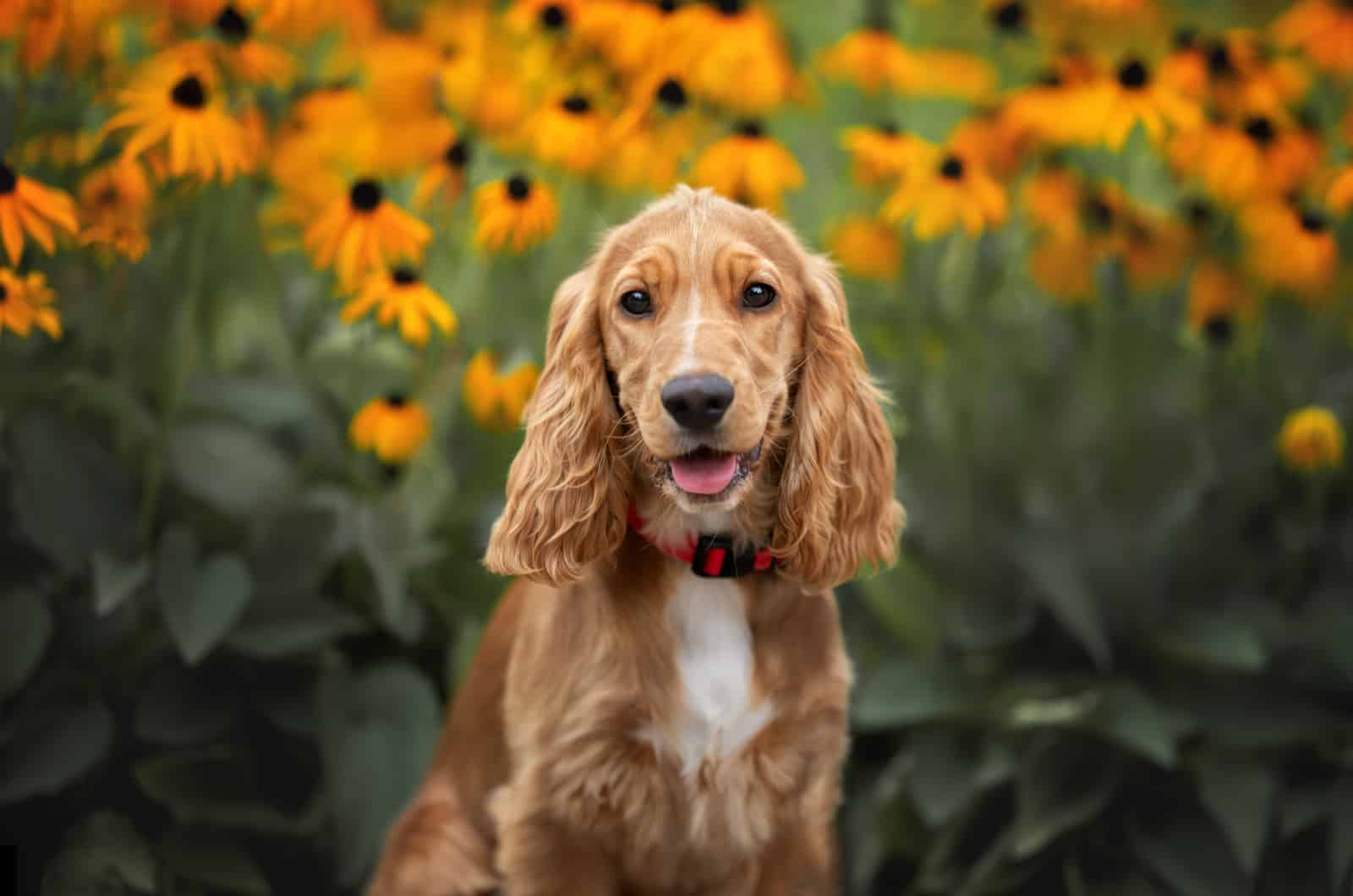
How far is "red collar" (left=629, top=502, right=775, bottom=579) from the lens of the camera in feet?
8.95

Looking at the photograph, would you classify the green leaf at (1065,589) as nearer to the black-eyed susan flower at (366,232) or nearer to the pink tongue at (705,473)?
the pink tongue at (705,473)

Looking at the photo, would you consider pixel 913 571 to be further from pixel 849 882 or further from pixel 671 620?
pixel 671 620

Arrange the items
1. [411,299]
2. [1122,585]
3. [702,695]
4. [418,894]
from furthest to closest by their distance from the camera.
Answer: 1. [1122,585]
2. [411,299]
3. [418,894]
4. [702,695]

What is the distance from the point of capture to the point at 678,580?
2.78m

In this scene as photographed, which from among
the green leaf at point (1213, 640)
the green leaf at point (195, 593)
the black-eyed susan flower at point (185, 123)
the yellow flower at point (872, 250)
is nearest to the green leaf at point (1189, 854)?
the green leaf at point (1213, 640)

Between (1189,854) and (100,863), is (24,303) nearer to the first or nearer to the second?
(100,863)

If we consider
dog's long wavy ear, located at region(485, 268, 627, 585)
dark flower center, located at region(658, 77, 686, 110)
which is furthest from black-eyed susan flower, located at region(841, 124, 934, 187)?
dog's long wavy ear, located at region(485, 268, 627, 585)

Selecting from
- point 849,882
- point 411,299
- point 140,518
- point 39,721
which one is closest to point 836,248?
point 411,299

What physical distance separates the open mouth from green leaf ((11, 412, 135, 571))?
1710 mm

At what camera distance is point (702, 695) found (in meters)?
2.71

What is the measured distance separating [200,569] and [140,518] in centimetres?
24

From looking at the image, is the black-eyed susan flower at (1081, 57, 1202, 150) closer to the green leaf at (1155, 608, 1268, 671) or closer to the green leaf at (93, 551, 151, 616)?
the green leaf at (1155, 608, 1268, 671)

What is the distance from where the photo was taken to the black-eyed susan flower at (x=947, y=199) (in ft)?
12.7

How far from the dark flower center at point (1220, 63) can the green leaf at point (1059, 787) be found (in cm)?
197
